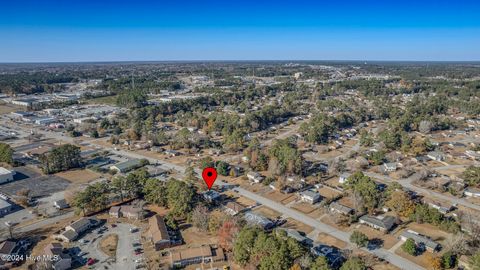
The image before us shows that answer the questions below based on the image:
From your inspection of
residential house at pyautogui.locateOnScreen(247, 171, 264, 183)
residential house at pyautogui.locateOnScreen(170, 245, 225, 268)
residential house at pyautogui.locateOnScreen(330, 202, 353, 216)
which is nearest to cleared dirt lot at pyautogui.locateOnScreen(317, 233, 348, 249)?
residential house at pyautogui.locateOnScreen(330, 202, 353, 216)

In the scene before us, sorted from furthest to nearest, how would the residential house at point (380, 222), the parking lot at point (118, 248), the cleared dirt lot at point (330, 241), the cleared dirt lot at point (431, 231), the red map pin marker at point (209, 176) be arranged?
the red map pin marker at point (209, 176)
the residential house at point (380, 222)
the cleared dirt lot at point (431, 231)
the cleared dirt lot at point (330, 241)
the parking lot at point (118, 248)

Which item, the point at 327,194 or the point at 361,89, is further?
the point at 361,89

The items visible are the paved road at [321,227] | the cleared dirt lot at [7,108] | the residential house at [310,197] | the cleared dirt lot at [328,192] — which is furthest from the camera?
the cleared dirt lot at [7,108]

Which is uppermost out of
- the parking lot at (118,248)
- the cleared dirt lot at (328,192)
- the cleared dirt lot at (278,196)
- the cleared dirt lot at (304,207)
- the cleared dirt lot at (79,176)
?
the cleared dirt lot at (79,176)

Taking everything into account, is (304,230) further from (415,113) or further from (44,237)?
(415,113)

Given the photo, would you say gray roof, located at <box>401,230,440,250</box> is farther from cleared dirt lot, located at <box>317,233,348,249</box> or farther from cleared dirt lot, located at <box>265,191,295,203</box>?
cleared dirt lot, located at <box>265,191,295,203</box>

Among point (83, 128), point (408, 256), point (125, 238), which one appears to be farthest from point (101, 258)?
point (83, 128)

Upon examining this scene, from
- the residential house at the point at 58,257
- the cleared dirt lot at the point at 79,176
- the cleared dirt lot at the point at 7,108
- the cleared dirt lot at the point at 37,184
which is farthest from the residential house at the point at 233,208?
the cleared dirt lot at the point at 7,108

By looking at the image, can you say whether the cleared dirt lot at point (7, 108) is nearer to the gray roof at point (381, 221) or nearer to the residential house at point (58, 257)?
the residential house at point (58, 257)

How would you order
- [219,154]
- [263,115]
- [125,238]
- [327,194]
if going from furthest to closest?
[263,115] < [219,154] < [327,194] < [125,238]
